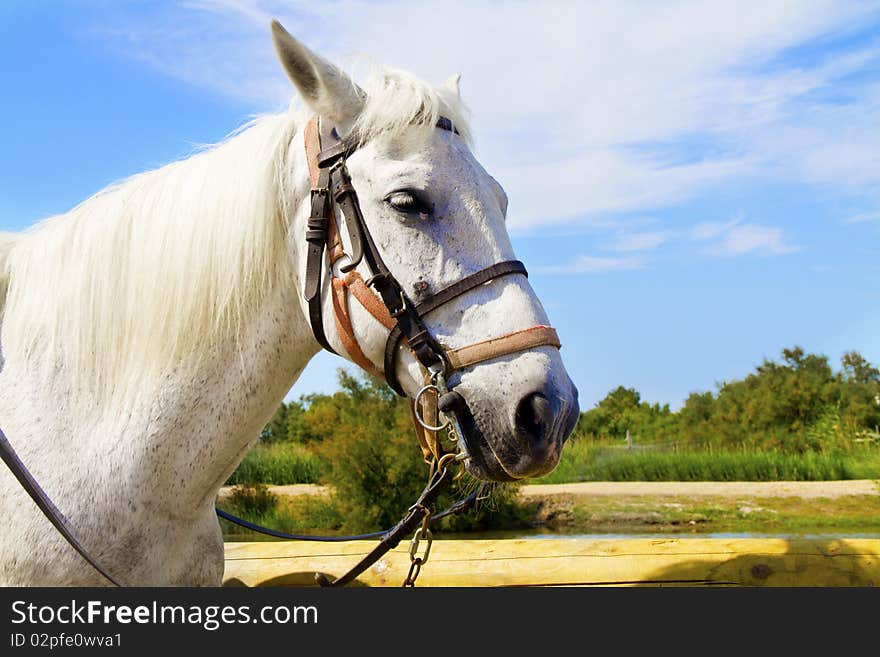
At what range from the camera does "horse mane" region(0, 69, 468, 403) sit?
226 centimetres

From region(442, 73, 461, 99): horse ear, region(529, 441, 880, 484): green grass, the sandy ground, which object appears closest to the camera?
region(442, 73, 461, 99): horse ear

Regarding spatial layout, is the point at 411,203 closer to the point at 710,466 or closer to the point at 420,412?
the point at 420,412

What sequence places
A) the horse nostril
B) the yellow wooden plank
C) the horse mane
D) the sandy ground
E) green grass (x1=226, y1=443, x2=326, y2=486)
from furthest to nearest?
green grass (x1=226, y1=443, x2=326, y2=486) < the sandy ground < the yellow wooden plank < the horse mane < the horse nostril

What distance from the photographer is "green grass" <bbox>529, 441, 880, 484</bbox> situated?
49.1ft

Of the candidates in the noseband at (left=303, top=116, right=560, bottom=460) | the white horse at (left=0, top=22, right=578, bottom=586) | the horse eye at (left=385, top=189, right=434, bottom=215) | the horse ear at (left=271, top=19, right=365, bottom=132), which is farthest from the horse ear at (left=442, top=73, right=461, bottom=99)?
the horse eye at (left=385, top=189, right=434, bottom=215)

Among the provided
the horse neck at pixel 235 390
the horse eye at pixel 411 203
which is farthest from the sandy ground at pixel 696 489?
the horse eye at pixel 411 203

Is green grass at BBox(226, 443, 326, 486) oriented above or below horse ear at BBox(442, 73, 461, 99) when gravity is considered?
below

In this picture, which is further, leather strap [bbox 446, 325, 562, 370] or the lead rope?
the lead rope

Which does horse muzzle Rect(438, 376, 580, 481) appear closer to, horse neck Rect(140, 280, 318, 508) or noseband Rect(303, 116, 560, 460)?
noseband Rect(303, 116, 560, 460)

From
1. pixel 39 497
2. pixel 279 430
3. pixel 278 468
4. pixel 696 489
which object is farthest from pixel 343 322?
pixel 279 430

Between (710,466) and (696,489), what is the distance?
6.12ft

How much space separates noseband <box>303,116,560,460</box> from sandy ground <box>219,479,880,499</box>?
40.8ft

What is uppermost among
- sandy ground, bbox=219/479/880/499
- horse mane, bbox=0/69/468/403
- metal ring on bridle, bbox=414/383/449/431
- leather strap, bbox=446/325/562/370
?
horse mane, bbox=0/69/468/403

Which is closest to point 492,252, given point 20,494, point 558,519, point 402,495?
point 20,494
